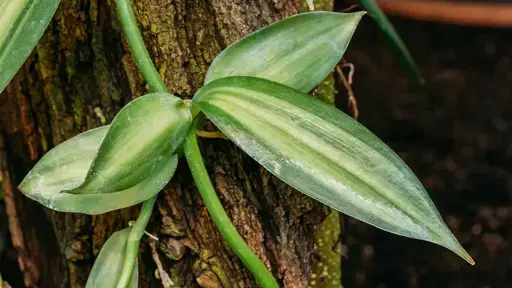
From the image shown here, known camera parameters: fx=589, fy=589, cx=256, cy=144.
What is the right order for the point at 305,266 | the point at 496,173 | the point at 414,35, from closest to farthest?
1. the point at 305,266
2. the point at 496,173
3. the point at 414,35

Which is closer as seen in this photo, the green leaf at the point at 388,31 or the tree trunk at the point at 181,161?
the tree trunk at the point at 181,161

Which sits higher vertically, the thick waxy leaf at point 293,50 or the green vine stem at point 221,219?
the thick waxy leaf at point 293,50

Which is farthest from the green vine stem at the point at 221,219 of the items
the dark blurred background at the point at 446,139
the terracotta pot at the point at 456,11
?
the terracotta pot at the point at 456,11

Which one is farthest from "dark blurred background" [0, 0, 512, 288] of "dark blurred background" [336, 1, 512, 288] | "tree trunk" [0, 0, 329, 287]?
"tree trunk" [0, 0, 329, 287]

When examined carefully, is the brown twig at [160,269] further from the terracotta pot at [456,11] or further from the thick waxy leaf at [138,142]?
the terracotta pot at [456,11]

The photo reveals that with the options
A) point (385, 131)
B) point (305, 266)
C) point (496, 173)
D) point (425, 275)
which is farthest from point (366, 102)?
point (305, 266)

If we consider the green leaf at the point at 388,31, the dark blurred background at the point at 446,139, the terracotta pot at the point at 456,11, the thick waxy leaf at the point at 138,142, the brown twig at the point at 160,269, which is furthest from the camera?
the terracotta pot at the point at 456,11

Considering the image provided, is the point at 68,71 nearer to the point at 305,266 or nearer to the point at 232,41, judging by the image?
the point at 232,41

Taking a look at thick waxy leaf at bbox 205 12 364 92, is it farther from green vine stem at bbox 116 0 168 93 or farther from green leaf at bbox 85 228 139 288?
green leaf at bbox 85 228 139 288
